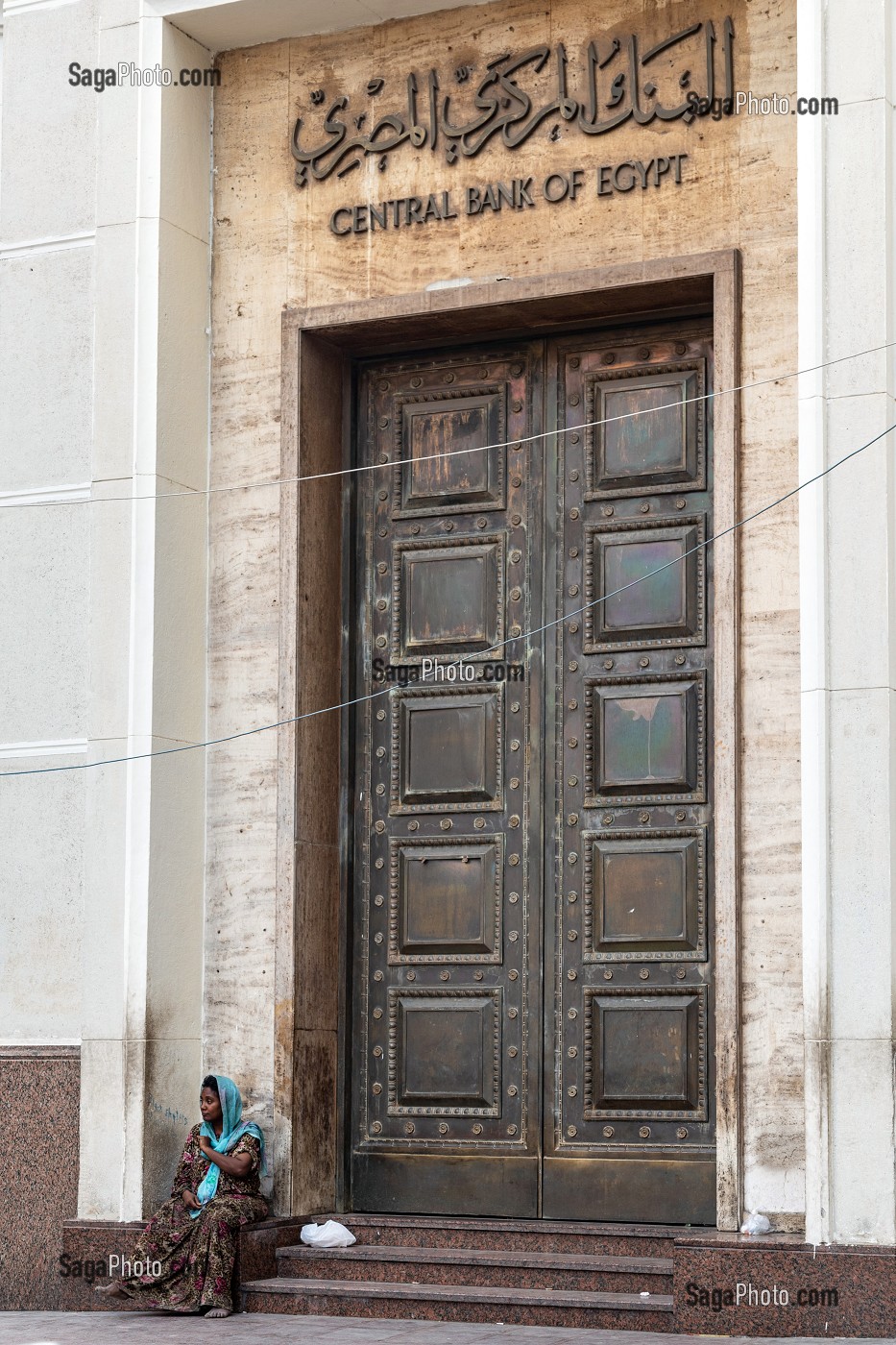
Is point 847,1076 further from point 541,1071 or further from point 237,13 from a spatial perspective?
point 237,13

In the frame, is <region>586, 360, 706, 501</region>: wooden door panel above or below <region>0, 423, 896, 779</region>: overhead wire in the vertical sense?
above

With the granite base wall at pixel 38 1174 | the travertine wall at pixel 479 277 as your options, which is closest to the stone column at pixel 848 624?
the travertine wall at pixel 479 277

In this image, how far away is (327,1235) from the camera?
27.5 feet

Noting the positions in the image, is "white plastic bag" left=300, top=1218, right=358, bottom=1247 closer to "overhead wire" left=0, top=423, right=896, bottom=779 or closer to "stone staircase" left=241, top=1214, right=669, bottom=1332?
"stone staircase" left=241, top=1214, right=669, bottom=1332

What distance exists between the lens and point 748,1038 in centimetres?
772

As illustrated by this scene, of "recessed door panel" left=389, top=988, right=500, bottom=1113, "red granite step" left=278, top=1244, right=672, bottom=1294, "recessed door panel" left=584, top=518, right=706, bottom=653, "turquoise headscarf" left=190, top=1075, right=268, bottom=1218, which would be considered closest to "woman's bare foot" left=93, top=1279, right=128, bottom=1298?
"turquoise headscarf" left=190, top=1075, right=268, bottom=1218

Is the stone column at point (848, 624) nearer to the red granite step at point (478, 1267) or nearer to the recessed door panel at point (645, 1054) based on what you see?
the red granite step at point (478, 1267)

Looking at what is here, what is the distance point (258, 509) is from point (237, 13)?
2.28m

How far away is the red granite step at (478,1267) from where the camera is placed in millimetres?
7688

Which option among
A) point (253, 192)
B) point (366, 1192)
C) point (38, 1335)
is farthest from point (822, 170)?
point (38, 1335)

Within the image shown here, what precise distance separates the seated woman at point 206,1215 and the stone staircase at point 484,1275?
214 mm

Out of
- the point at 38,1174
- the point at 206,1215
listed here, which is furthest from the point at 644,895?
the point at 38,1174

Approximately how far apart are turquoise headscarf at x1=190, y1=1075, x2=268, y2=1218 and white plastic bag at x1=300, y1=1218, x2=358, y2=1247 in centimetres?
33

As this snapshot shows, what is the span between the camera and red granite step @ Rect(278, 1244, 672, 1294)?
7688mm
